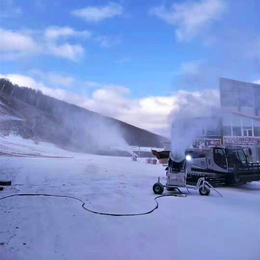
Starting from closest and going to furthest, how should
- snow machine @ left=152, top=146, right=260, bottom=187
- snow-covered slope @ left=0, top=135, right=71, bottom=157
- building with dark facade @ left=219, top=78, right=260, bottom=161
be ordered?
building with dark facade @ left=219, top=78, right=260, bottom=161
snow machine @ left=152, top=146, right=260, bottom=187
snow-covered slope @ left=0, top=135, right=71, bottom=157

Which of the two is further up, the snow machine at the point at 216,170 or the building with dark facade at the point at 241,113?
the building with dark facade at the point at 241,113

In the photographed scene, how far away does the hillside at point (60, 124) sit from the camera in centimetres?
2833

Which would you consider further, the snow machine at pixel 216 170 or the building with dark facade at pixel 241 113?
the snow machine at pixel 216 170

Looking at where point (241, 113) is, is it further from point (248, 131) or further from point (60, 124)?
point (60, 124)

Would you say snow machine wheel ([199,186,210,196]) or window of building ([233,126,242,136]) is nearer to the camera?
snow machine wheel ([199,186,210,196])

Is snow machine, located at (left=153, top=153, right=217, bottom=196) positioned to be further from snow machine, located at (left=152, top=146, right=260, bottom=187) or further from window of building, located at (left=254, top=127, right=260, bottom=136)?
window of building, located at (left=254, top=127, right=260, bottom=136)

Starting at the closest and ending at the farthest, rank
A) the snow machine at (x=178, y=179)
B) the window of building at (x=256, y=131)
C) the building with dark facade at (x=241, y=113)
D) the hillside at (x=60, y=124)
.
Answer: the snow machine at (x=178, y=179) < the building with dark facade at (x=241, y=113) < the window of building at (x=256, y=131) < the hillside at (x=60, y=124)

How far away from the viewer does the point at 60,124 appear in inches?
1355

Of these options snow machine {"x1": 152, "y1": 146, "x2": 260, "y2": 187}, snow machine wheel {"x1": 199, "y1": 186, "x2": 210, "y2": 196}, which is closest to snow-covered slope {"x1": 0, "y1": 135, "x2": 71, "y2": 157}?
snow machine {"x1": 152, "y1": 146, "x2": 260, "y2": 187}

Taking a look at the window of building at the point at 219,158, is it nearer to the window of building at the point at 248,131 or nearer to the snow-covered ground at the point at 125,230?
the snow-covered ground at the point at 125,230

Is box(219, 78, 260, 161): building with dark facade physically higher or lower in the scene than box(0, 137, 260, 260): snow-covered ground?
higher

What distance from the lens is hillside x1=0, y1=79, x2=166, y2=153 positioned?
2833 cm

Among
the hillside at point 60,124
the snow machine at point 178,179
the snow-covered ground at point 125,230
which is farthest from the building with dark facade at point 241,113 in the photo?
the hillside at point 60,124

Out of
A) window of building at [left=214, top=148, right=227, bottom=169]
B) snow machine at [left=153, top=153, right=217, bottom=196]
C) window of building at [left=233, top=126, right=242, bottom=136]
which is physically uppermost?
window of building at [left=233, top=126, right=242, bottom=136]
